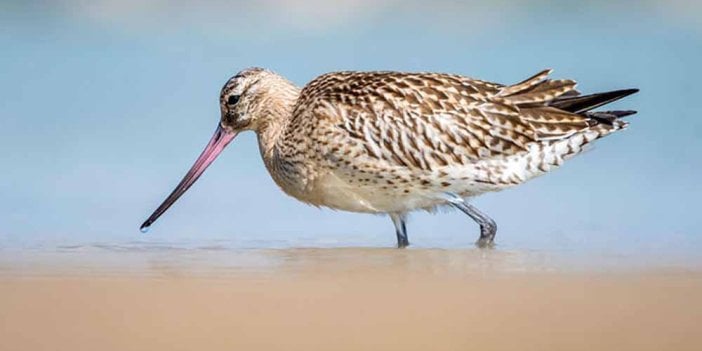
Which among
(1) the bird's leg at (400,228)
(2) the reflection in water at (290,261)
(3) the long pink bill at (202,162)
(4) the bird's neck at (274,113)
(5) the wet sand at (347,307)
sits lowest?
(5) the wet sand at (347,307)

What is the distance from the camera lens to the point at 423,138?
325 inches

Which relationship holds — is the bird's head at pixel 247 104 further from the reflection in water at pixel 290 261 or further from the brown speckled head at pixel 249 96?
the reflection in water at pixel 290 261

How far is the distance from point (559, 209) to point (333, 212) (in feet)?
4.35

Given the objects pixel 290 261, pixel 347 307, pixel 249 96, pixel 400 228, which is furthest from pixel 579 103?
pixel 347 307

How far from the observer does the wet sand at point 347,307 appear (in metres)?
5.39

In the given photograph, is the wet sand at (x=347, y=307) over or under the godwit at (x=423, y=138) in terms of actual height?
under

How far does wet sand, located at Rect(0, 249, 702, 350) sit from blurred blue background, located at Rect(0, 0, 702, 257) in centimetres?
137

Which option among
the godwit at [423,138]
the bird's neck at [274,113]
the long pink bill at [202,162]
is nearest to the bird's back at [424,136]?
the godwit at [423,138]

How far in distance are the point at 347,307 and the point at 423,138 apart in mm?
2603

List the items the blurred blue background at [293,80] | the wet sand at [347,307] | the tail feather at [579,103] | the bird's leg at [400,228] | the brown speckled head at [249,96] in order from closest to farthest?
the wet sand at [347,307], the bird's leg at [400,228], the tail feather at [579,103], the blurred blue background at [293,80], the brown speckled head at [249,96]

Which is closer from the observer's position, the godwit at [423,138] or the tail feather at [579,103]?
the godwit at [423,138]

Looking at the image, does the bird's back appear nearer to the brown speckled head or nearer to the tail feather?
the tail feather

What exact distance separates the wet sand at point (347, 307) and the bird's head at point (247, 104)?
207 cm

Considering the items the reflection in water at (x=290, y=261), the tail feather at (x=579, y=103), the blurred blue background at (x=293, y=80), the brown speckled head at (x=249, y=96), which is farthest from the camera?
the brown speckled head at (x=249, y=96)
